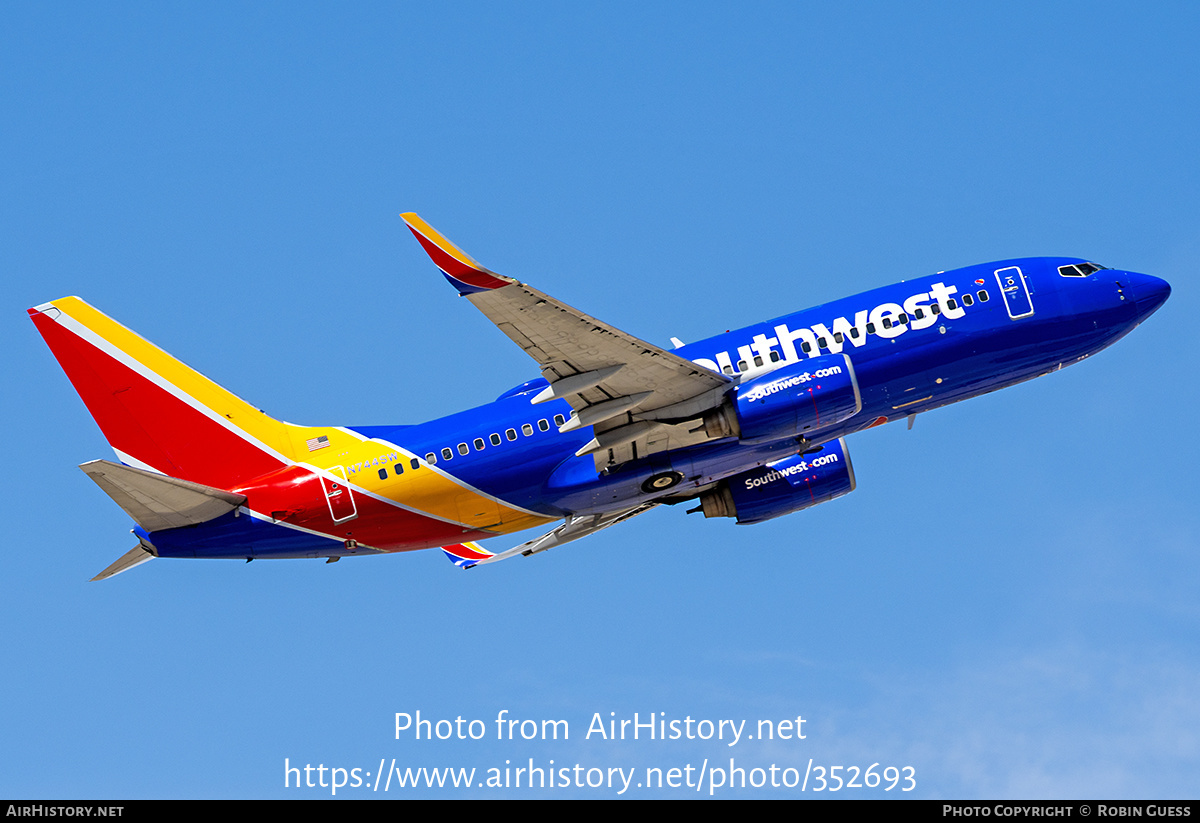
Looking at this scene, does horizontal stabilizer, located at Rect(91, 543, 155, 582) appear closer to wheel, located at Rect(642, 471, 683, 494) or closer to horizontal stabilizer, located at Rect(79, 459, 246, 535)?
horizontal stabilizer, located at Rect(79, 459, 246, 535)

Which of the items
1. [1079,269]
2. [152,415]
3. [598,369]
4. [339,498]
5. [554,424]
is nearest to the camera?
[598,369]

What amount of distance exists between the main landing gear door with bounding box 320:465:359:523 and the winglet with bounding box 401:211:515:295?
10.0m

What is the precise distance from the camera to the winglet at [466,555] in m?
48.6

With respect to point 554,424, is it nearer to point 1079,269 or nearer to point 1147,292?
point 1079,269

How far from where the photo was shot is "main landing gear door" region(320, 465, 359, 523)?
41.5 meters

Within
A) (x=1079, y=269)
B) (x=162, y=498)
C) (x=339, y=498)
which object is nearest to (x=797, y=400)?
(x=1079, y=269)

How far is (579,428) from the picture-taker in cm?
4131

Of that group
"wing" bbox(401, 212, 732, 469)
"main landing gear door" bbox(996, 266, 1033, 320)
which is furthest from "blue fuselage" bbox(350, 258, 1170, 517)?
"wing" bbox(401, 212, 732, 469)

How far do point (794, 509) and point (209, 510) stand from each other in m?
18.9

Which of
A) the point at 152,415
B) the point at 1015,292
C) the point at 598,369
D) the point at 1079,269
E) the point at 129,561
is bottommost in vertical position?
the point at 129,561

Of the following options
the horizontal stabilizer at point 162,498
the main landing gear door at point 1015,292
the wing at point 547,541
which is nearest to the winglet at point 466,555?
the wing at point 547,541

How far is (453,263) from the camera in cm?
3416

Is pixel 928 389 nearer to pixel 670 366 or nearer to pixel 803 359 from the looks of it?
pixel 803 359

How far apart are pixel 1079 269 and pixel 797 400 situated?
11.1 m
